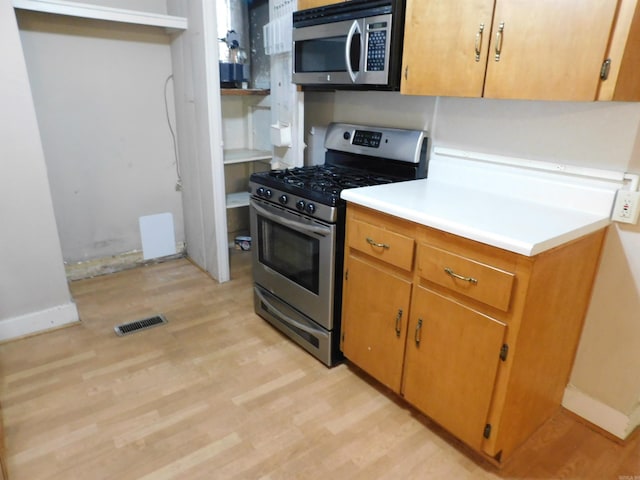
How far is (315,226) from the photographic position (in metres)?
2.04

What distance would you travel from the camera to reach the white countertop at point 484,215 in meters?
1.37

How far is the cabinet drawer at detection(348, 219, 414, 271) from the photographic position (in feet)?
5.59

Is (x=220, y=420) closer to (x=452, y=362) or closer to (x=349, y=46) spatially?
(x=452, y=362)

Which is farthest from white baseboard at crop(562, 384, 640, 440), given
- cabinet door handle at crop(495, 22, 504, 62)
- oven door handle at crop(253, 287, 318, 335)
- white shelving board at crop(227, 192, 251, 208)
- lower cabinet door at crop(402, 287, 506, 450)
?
white shelving board at crop(227, 192, 251, 208)

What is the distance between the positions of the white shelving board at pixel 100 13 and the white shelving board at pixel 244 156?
91 cm

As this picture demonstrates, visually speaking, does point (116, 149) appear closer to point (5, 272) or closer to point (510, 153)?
point (5, 272)

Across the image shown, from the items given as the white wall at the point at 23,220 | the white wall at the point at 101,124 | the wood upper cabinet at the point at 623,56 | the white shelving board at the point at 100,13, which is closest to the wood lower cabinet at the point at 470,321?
the wood upper cabinet at the point at 623,56

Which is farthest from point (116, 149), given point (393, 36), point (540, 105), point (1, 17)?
point (540, 105)

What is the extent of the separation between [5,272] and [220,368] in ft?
4.30

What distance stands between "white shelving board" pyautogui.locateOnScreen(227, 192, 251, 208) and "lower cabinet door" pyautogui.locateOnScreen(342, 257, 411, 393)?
1.49m

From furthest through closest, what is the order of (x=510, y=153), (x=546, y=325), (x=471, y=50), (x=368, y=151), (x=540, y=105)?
(x=368, y=151) → (x=510, y=153) → (x=540, y=105) → (x=471, y=50) → (x=546, y=325)

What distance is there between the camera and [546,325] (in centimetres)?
155

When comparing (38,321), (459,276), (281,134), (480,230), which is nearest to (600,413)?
(459,276)

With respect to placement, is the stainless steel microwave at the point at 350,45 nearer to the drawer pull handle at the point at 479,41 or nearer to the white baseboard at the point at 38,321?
the drawer pull handle at the point at 479,41
